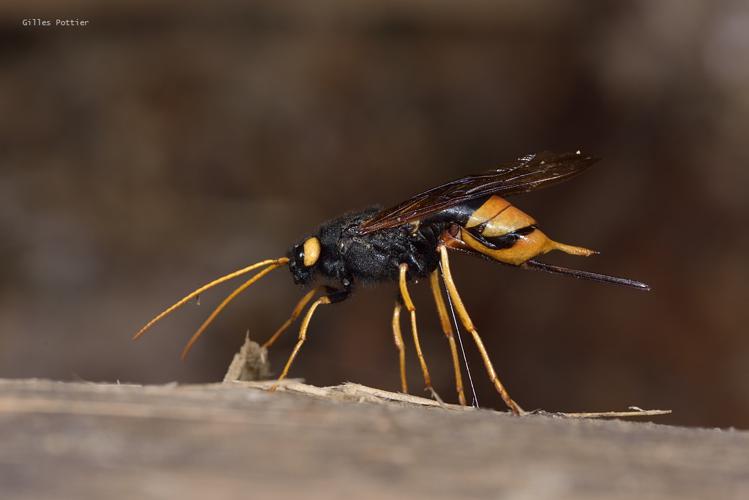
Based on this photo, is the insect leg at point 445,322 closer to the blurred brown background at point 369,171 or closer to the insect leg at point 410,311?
the insect leg at point 410,311

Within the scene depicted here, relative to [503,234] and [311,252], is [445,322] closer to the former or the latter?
[503,234]

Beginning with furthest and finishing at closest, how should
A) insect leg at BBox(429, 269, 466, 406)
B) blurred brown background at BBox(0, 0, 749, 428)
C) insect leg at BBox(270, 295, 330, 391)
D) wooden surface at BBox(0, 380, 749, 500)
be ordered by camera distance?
blurred brown background at BBox(0, 0, 749, 428)
insect leg at BBox(429, 269, 466, 406)
insect leg at BBox(270, 295, 330, 391)
wooden surface at BBox(0, 380, 749, 500)

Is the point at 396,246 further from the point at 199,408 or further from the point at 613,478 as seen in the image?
the point at 613,478

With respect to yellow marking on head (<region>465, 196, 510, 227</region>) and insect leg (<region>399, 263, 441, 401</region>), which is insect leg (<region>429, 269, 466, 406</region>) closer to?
insect leg (<region>399, 263, 441, 401</region>)

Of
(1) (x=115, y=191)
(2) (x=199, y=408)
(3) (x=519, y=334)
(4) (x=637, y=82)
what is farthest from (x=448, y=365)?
(2) (x=199, y=408)

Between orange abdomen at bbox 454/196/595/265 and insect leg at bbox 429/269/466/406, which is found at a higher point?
orange abdomen at bbox 454/196/595/265

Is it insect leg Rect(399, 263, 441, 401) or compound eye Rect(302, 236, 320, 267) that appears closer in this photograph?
insect leg Rect(399, 263, 441, 401)

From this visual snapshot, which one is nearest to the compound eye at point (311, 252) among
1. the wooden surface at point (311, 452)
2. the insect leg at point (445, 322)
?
the insect leg at point (445, 322)

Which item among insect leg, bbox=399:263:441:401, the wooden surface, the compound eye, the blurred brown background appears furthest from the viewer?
the blurred brown background

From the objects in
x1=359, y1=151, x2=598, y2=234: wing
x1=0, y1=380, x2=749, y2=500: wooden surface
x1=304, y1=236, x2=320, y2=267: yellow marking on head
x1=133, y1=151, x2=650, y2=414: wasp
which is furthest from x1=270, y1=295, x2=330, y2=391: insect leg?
x1=0, y1=380, x2=749, y2=500: wooden surface

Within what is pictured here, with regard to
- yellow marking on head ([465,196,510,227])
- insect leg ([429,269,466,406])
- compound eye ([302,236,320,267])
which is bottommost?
insect leg ([429,269,466,406])
